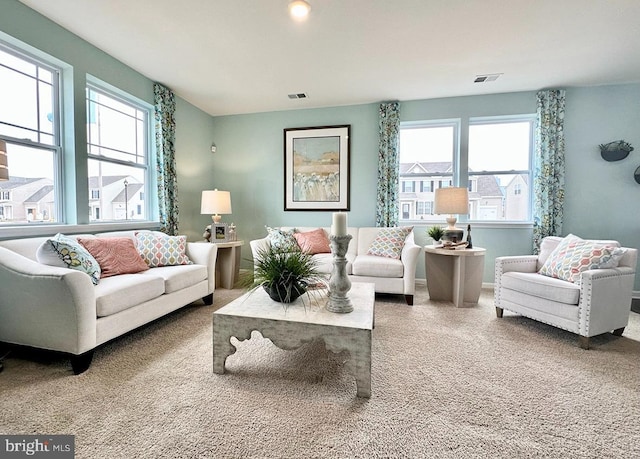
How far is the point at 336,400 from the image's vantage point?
1529mm

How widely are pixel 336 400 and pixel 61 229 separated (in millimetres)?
2791

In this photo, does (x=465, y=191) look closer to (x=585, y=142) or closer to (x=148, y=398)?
(x=585, y=142)

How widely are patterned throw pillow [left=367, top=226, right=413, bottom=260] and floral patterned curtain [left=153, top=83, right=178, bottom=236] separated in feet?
8.60

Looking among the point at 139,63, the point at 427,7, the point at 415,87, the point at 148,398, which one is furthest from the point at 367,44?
the point at 148,398

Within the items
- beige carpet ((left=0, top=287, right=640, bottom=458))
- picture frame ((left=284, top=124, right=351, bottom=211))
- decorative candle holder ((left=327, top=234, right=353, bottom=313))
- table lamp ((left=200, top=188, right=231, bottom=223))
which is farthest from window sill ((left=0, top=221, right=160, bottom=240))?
decorative candle holder ((left=327, top=234, right=353, bottom=313))

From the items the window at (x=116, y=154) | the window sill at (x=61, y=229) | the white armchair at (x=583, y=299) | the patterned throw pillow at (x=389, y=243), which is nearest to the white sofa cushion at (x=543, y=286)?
the white armchair at (x=583, y=299)

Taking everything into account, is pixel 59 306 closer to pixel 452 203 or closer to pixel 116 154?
pixel 116 154

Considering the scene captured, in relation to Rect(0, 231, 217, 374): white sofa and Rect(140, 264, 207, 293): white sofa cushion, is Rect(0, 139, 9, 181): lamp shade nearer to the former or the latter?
Rect(0, 231, 217, 374): white sofa

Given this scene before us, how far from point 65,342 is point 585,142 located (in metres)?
5.61

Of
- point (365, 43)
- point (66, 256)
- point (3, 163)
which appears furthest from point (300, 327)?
point (365, 43)

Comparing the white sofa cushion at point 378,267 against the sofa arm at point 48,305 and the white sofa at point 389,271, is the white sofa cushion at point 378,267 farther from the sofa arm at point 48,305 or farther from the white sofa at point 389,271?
the sofa arm at point 48,305

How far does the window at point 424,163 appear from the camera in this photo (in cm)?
416

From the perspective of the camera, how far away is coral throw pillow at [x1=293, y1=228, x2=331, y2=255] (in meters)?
3.75

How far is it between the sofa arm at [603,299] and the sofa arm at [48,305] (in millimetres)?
3417
